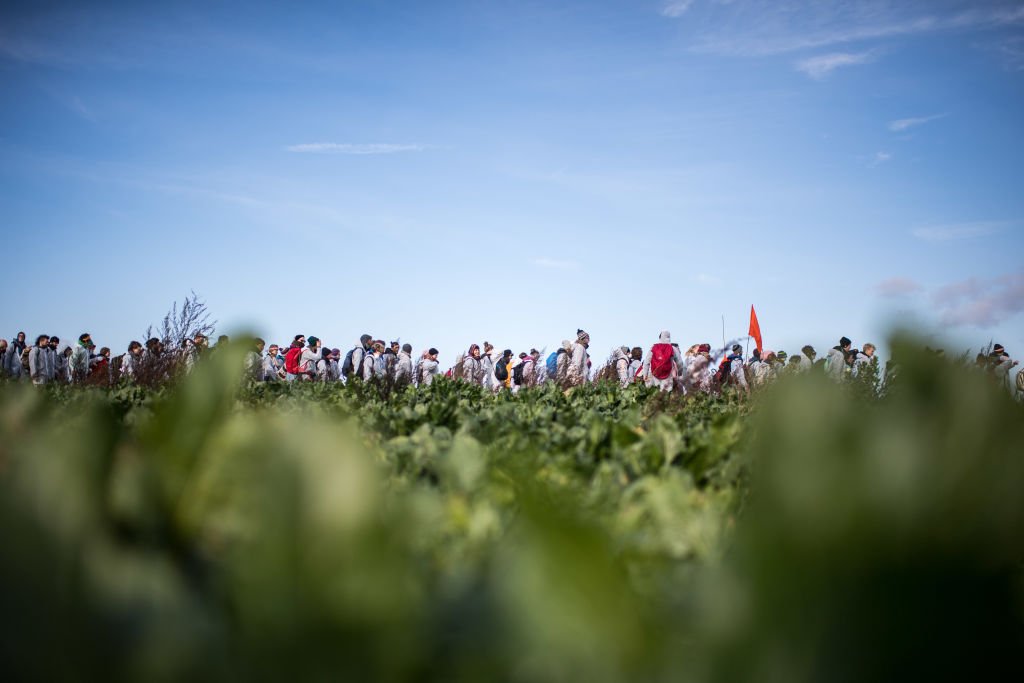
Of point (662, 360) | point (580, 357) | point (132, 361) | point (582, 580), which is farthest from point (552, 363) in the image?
point (582, 580)

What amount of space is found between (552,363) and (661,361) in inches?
211

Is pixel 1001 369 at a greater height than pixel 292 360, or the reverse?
pixel 292 360

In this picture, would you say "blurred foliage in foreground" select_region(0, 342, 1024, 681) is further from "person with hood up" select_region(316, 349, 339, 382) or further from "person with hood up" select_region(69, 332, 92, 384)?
"person with hood up" select_region(316, 349, 339, 382)

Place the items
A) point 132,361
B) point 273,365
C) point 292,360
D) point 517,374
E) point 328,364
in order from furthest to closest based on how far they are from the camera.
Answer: point 328,364
point 517,374
point 292,360
point 273,365
point 132,361

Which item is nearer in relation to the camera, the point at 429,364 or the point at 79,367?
the point at 79,367

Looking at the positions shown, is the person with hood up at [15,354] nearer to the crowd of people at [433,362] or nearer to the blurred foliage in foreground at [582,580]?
the crowd of people at [433,362]

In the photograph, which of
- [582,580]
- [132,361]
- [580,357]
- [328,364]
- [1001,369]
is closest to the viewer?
[582,580]

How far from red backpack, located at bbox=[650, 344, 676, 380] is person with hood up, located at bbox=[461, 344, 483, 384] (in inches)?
253

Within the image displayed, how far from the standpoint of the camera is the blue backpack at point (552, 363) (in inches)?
960

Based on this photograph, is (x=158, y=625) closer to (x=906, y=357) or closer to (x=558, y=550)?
(x=558, y=550)

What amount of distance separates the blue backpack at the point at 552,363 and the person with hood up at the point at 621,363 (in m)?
1.75

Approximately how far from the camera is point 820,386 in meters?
0.63

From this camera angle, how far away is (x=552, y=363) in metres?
25.1

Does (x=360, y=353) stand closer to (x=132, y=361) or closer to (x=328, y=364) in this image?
(x=328, y=364)
